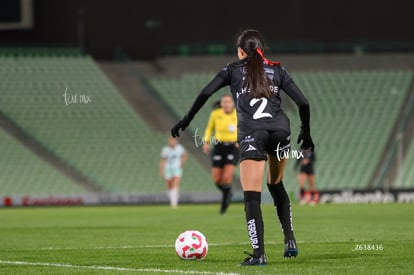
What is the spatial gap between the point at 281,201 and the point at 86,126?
2548 cm

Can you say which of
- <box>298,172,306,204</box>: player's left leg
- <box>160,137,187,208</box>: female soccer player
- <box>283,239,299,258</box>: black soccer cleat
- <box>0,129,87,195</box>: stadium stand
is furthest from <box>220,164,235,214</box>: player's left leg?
<box>0,129,87,195</box>: stadium stand

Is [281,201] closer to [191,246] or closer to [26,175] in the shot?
[191,246]

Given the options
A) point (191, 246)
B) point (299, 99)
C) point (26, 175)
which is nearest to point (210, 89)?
point (299, 99)

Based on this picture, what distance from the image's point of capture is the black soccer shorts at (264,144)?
9492mm

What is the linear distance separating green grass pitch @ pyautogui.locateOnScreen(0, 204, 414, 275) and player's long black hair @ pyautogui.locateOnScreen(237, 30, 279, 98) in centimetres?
165

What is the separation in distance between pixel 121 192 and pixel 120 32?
7157 millimetres

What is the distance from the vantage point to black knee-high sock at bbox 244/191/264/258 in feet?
30.6

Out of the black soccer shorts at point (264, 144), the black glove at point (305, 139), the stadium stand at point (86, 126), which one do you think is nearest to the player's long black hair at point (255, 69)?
the black soccer shorts at point (264, 144)

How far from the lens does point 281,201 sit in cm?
1026

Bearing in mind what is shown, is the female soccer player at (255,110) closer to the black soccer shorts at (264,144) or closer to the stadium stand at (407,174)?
the black soccer shorts at (264,144)

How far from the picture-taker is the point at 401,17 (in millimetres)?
39656

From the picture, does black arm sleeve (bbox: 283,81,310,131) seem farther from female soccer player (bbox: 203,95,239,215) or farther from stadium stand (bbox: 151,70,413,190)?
stadium stand (bbox: 151,70,413,190)

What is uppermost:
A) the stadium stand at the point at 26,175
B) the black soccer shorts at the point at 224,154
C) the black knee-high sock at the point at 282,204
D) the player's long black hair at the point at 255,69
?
the player's long black hair at the point at 255,69

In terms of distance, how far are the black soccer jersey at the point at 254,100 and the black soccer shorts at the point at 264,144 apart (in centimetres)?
5
